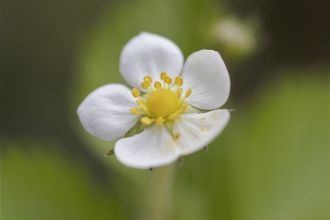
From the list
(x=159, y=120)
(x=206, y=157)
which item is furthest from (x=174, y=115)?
(x=206, y=157)

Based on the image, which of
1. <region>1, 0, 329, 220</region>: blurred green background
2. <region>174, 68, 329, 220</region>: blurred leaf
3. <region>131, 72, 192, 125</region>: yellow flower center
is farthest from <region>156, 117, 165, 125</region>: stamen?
<region>174, 68, 329, 220</region>: blurred leaf

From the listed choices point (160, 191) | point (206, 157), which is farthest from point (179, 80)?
point (206, 157)

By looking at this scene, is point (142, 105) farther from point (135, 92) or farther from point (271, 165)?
point (271, 165)

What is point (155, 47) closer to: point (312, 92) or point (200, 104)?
point (200, 104)

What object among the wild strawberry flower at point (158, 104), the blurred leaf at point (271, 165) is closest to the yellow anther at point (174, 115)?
the wild strawberry flower at point (158, 104)

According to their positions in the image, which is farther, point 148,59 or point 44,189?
point 44,189

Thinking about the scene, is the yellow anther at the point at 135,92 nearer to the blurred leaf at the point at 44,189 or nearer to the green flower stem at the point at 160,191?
the green flower stem at the point at 160,191

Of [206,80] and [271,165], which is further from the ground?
[206,80]
